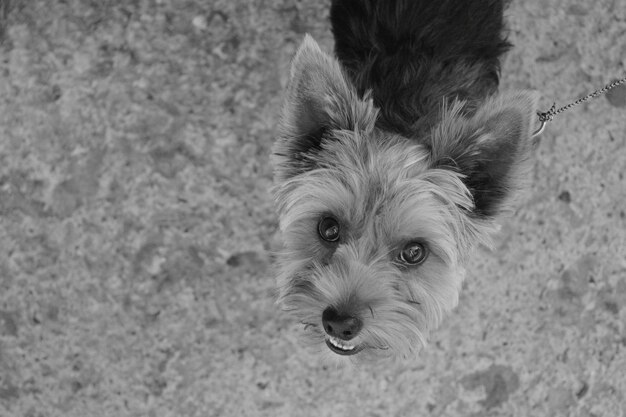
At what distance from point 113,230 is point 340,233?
179 centimetres

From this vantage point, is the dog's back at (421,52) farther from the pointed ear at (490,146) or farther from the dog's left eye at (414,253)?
the dog's left eye at (414,253)

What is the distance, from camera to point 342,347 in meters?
3.09

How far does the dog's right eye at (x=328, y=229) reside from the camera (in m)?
3.08

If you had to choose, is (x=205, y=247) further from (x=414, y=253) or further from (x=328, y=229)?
(x=414, y=253)

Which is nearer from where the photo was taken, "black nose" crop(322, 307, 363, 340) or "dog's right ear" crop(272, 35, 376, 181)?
"dog's right ear" crop(272, 35, 376, 181)

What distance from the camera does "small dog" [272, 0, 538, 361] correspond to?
2832 mm

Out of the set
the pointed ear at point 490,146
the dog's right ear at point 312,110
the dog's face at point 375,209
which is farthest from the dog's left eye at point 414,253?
the dog's right ear at point 312,110

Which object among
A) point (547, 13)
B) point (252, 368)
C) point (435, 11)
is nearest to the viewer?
point (435, 11)

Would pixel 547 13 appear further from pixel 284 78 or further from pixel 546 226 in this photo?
pixel 284 78

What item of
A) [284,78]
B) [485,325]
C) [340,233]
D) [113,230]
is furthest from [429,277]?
[113,230]

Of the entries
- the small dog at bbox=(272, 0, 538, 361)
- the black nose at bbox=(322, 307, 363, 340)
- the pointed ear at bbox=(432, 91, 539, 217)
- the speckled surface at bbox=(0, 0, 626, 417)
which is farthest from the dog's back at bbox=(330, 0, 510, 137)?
the black nose at bbox=(322, 307, 363, 340)

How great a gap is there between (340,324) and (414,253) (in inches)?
19.9

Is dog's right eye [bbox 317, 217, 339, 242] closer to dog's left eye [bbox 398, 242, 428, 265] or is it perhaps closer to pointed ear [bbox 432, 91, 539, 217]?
dog's left eye [bbox 398, 242, 428, 265]

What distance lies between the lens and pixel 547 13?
172 inches
